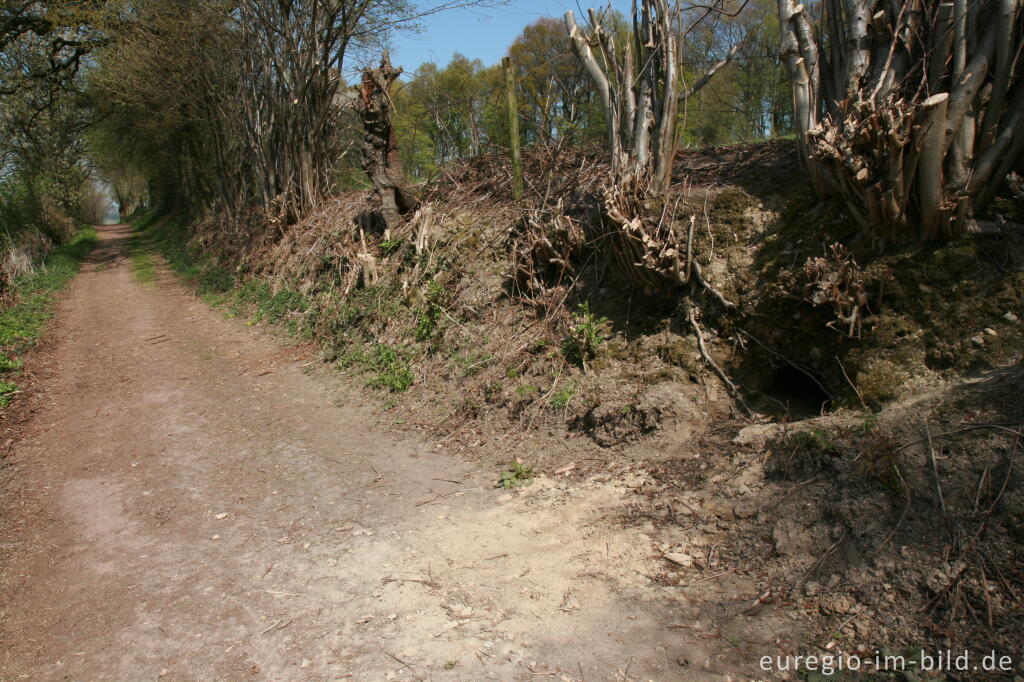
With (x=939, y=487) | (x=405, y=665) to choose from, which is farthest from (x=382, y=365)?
(x=939, y=487)

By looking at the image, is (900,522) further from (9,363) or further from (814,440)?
(9,363)

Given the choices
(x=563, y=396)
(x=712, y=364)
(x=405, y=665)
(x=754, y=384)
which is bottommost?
(x=405, y=665)

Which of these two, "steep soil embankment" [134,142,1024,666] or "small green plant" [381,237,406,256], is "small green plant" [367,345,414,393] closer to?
"steep soil embankment" [134,142,1024,666]

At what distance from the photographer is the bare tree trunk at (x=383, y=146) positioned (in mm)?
9992

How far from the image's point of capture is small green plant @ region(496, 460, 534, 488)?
5383 millimetres

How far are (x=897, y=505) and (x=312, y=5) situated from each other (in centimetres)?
1331

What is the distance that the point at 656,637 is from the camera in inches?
132

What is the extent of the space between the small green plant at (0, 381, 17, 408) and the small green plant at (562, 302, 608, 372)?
6.47 metres

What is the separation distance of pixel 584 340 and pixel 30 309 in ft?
37.6

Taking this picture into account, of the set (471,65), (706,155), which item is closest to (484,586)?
(706,155)

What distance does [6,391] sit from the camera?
299 inches

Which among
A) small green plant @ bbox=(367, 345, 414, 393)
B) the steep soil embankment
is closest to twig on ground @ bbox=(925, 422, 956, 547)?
the steep soil embankment

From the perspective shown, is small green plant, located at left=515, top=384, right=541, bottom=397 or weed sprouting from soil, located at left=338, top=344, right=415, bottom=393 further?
weed sprouting from soil, located at left=338, top=344, right=415, bottom=393

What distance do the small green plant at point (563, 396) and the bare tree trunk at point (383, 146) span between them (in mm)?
5456
